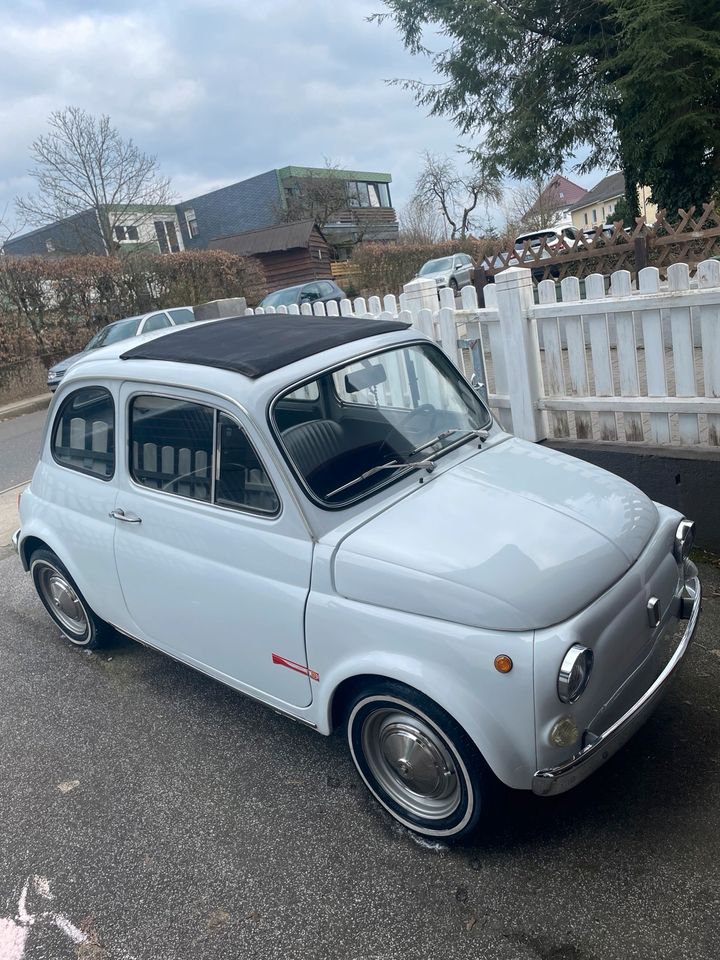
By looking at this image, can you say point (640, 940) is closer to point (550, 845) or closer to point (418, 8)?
point (550, 845)

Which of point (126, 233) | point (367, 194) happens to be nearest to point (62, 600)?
point (126, 233)

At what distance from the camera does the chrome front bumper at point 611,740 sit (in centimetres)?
245

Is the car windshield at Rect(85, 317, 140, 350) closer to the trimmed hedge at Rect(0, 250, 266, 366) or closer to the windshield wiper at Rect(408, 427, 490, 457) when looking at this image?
the trimmed hedge at Rect(0, 250, 266, 366)

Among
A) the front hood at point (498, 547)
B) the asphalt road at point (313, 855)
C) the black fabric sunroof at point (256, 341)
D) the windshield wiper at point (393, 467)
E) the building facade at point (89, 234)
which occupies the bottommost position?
the asphalt road at point (313, 855)

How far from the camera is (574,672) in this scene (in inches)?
93.7

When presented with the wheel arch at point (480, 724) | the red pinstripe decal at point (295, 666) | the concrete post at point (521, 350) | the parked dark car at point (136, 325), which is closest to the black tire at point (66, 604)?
the red pinstripe decal at point (295, 666)

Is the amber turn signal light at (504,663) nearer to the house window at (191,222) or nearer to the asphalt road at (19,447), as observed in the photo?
the asphalt road at (19,447)

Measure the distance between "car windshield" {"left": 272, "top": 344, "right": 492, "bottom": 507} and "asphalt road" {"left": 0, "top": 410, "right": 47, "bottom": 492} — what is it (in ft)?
24.2

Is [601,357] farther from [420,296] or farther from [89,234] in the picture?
[89,234]

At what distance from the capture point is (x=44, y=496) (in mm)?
4352

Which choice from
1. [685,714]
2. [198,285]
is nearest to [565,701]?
[685,714]

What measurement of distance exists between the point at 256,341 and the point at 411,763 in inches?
80.2

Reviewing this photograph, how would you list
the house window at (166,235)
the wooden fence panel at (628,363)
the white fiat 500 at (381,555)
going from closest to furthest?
the white fiat 500 at (381,555)
the wooden fence panel at (628,363)
the house window at (166,235)

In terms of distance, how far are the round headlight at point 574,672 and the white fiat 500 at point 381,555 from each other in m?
0.01
